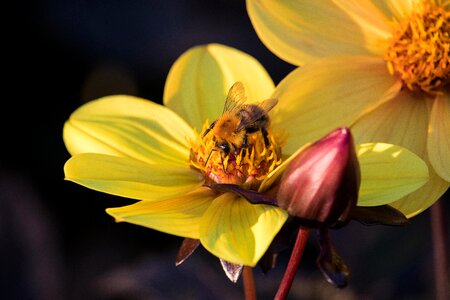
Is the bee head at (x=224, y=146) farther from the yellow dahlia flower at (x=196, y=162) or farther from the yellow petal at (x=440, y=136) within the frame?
the yellow petal at (x=440, y=136)

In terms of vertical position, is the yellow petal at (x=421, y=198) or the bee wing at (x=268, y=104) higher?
the bee wing at (x=268, y=104)

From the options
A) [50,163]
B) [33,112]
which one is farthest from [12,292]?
[33,112]

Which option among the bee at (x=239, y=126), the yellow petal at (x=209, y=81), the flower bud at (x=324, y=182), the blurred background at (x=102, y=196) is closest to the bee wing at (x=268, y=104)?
the bee at (x=239, y=126)

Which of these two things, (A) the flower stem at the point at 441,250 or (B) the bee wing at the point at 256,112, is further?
(A) the flower stem at the point at 441,250

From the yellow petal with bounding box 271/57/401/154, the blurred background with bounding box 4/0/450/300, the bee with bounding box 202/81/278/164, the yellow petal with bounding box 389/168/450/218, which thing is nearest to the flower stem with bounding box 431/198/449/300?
the yellow petal with bounding box 389/168/450/218

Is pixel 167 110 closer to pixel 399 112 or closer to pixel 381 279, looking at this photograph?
pixel 399 112

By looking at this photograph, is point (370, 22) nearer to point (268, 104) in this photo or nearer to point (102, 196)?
point (268, 104)
